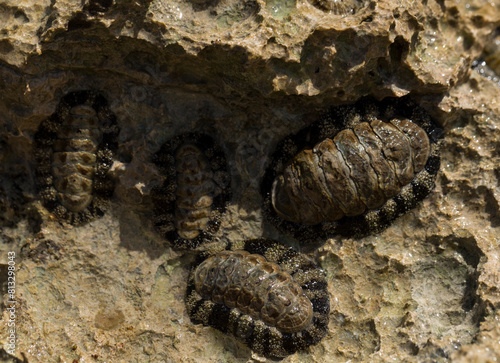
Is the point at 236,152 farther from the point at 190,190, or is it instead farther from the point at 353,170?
the point at 353,170

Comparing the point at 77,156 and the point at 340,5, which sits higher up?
the point at 340,5

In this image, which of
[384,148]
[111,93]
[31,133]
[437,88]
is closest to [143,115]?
[111,93]

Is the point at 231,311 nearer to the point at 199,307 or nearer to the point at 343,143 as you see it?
the point at 199,307

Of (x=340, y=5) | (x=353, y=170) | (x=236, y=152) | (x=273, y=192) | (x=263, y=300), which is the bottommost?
(x=263, y=300)

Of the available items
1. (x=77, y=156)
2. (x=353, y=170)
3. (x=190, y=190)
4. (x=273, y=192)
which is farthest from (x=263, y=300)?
(x=77, y=156)

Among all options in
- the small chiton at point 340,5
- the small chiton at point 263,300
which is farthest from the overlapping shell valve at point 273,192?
the small chiton at point 340,5
